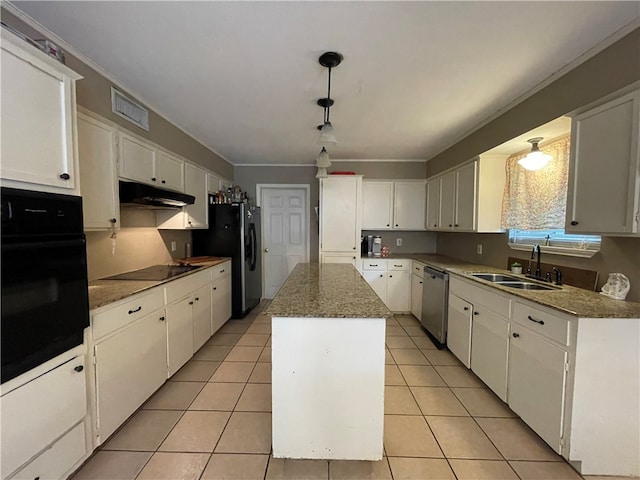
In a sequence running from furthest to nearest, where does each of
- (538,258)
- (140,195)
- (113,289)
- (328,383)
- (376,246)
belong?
(376,246), (538,258), (140,195), (113,289), (328,383)

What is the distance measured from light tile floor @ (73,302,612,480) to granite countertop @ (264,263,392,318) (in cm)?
88

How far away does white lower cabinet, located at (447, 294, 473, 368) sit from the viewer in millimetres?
2447

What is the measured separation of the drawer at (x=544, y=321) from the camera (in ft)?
4.91

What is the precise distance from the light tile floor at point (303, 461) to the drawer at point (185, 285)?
0.72 metres

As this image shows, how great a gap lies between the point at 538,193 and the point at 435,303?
1451mm

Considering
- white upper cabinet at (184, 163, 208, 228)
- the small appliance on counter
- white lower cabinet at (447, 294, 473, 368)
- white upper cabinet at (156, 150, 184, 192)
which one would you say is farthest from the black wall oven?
the small appliance on counter

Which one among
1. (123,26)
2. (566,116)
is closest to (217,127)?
(123,26)

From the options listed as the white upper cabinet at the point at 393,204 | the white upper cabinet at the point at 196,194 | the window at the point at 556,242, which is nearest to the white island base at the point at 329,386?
the window at the point at 556,242

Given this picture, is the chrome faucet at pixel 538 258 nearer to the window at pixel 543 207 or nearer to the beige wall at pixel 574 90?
the window at pixel 543 207

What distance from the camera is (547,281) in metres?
2.22

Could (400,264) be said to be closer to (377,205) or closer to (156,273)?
(377,205)

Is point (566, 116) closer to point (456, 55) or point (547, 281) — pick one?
point (456, 55)

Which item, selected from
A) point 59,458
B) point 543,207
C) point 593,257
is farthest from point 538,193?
point 59,458

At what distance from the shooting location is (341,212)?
3932mm
